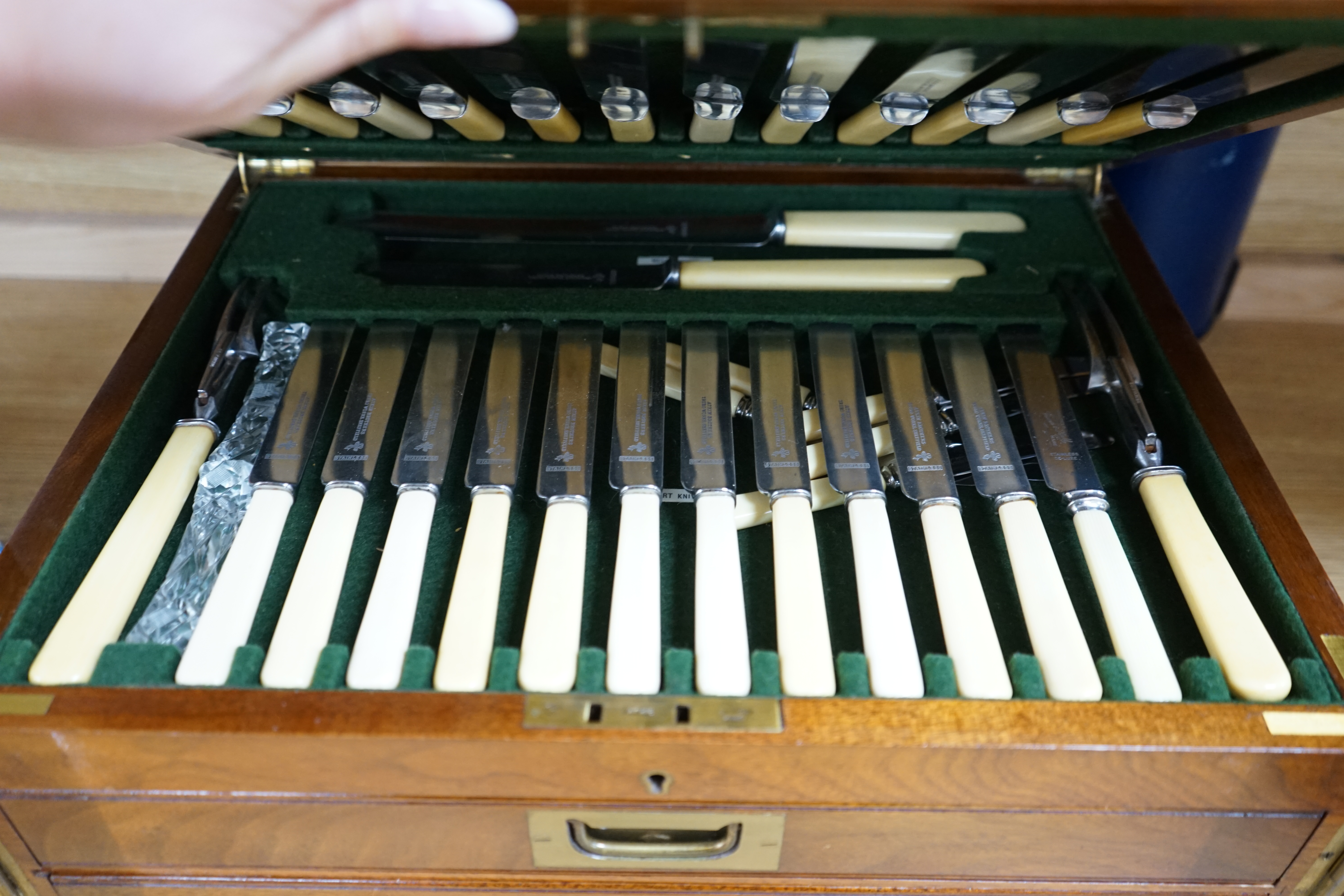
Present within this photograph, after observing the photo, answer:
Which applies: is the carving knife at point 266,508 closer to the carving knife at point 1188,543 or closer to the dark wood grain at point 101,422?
the dark wood grain at point 101,422

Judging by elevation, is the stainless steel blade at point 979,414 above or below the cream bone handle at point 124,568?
above

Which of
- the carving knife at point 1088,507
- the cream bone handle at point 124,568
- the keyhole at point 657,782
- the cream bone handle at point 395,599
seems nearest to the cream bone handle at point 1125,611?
the carving knife at point 1088,507

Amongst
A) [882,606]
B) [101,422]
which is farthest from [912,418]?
[101,422]

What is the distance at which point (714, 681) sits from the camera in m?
0.44

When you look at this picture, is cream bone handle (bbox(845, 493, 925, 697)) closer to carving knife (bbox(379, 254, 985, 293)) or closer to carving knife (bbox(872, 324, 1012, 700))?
carving knife (bbox(872, 324, 1012, 700))

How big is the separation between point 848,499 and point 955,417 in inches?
3.9

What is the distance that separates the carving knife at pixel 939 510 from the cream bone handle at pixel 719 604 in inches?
3.6

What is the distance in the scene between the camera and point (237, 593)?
47cm

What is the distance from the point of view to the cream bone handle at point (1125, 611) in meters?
0.44

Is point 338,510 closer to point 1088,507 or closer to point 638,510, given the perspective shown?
point 638,510

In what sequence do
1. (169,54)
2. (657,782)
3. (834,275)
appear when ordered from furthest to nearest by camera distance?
1. (834,275)
2. (657,782)
3. (169,54)

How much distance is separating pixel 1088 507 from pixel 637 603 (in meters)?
0.26

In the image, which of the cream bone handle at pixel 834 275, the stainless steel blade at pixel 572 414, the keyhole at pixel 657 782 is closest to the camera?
the keyhole at pixel 657 782

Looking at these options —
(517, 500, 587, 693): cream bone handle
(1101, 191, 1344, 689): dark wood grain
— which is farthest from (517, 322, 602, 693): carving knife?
(1101, 191, 1344, 689): dark wood grain
